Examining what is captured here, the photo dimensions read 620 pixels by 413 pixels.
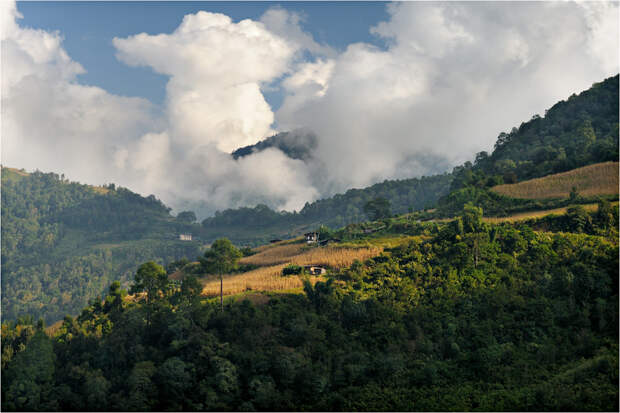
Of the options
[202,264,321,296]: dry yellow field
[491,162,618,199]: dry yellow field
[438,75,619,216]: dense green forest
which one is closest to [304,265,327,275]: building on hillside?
[202,264,321,296]: dry yellow field

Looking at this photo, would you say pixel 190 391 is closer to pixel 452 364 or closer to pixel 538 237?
pixel 452 364

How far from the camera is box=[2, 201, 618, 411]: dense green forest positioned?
30734mm

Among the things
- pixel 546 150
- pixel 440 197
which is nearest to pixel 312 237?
pixel 546 150

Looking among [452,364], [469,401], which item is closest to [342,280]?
[452,364]

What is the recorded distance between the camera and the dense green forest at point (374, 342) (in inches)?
1210

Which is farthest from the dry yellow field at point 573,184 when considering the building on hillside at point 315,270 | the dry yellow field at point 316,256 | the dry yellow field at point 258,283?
the dry yellow field at point 258,283

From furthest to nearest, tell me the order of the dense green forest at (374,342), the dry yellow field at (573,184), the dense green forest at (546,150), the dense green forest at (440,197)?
the dense green forest at (440,197) → the dense green forest at (546,150) → the dry yellow field at (573,184) → the dense green forest at (374,342)

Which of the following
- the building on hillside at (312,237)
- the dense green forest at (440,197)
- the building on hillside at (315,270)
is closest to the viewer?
the building on hillside at (315,270)

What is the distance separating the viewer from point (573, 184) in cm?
6556

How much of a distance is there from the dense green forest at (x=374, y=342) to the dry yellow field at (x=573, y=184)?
1792 cm

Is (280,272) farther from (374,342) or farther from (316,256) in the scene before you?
(374,342)

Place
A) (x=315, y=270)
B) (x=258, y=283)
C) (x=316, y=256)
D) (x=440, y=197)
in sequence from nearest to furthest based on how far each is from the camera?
(x=258, y=283) < (x=315, y=270) < (x=316, y=256) < (x=440, y=197)

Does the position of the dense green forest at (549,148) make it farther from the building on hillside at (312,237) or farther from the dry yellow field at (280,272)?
the dry yellow field at (280,272)

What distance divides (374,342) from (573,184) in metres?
42.5
